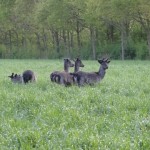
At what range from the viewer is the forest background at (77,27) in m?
48.2

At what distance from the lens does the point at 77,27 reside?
188 ft

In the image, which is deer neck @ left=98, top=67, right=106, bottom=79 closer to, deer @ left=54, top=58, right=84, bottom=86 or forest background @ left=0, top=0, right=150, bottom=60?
deer @ left=54, top=58, right=84, bottom=86

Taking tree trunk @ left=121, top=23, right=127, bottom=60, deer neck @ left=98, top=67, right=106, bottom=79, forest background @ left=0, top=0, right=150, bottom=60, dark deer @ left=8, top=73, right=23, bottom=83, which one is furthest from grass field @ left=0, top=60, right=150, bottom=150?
tree trunk @ left=121, top=23, right=127, bottom=60

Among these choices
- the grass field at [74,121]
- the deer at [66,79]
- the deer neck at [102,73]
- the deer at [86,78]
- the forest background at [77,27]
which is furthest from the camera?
the forest background at [77,27]

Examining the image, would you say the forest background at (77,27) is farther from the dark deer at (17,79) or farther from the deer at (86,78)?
the deer at (86,78)

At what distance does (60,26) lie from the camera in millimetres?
55875

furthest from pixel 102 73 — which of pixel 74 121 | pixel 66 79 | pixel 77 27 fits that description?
pixel 77 27

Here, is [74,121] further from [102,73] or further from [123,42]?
[123,42]

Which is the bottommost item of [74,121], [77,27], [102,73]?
[74,121]

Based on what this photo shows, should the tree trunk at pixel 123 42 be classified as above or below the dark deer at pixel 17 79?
above

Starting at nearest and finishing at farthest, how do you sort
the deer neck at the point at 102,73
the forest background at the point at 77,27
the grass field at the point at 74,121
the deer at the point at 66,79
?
the grass field at the point at 74,121
the deer at the point at 66,79
the deer neck at the point at 102,73
the forest background at the point at 77,27

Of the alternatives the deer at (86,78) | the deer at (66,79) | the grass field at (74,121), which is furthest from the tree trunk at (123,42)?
the grass field at (74,121)

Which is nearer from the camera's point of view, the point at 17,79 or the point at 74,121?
the point at 74,121

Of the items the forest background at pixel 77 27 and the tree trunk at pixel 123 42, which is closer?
the forest background at pixel 77 27
